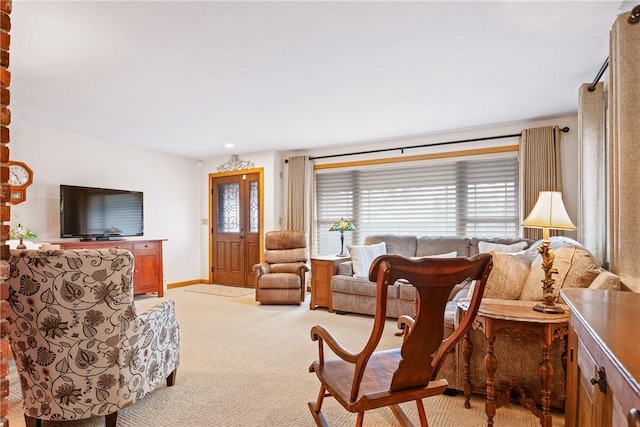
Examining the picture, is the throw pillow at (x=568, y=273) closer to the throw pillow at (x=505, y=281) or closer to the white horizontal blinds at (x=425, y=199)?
the throw pillow at (x=505, y=281)

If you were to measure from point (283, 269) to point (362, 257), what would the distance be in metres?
1.28

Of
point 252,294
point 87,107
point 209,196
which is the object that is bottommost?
point 252,294

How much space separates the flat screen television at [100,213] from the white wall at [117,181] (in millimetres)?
229

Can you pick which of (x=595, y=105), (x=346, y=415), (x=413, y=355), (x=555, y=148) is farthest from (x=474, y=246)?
(x=413, y=355)

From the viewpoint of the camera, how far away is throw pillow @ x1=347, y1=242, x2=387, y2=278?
174 inches

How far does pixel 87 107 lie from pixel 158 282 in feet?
9.03

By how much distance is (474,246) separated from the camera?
4297 mm

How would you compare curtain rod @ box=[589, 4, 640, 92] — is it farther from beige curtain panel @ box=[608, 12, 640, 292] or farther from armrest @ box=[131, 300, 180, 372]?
armrest @ box=[131, 300, 180, 372]

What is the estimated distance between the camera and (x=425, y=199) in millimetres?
5016

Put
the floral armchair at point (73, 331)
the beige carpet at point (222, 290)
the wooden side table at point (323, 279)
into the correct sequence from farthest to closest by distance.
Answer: the beige carpet at point (222, 290) → the wooden side table at point (323, 279) → the floral armchair at point (73, 331)

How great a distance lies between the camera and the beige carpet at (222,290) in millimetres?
5552

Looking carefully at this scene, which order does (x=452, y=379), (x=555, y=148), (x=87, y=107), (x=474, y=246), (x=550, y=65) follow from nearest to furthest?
1. (x=452, y=379)
2. (x=550, y=65)
3. (x=87, y=107)
4. (x=555, y=148)
5. (x=474, y=246)

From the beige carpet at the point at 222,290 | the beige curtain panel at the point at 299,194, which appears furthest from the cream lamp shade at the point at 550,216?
the beige carpet at the point at 222,290

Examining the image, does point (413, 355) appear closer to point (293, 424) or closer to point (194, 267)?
point (293, 424)
